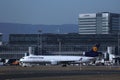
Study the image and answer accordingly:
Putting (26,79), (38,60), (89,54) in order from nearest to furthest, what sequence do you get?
1. (26,79)
2. (38,60)
3. (89,54)

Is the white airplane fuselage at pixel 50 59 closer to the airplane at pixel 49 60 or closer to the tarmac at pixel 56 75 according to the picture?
the airplane at pixel 49 60

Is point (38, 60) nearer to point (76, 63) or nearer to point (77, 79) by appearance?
point (76, 63)

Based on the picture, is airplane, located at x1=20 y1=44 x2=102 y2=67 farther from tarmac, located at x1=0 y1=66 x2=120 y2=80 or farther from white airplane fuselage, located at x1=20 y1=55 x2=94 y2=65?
tarmac, located at x1=0 y1=66 x2=120 y2=80

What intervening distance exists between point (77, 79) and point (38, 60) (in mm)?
107149

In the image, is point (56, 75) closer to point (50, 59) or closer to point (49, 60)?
point (49, 60)

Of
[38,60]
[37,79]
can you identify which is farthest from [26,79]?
[38,60]

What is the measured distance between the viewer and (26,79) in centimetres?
6219

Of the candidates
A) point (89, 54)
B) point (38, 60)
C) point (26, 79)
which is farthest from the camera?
point (89, 54)

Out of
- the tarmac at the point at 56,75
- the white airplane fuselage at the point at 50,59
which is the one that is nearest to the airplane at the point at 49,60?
the white airplane fuselage at the point at 50,59

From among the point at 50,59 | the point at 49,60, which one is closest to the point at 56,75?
the point at 49,60

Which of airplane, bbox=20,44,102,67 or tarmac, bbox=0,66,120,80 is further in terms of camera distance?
airplane, bbox=20,44,102,67

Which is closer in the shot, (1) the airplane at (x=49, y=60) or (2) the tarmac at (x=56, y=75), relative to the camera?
(2) the tarmac at (x=56, y=75)

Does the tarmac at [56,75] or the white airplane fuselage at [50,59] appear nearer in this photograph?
the tarmac at [56,75]

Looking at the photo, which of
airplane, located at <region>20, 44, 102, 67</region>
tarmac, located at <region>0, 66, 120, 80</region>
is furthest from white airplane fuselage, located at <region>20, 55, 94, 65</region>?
tarmac, located at <region>0, 66, 120, 80</region>
